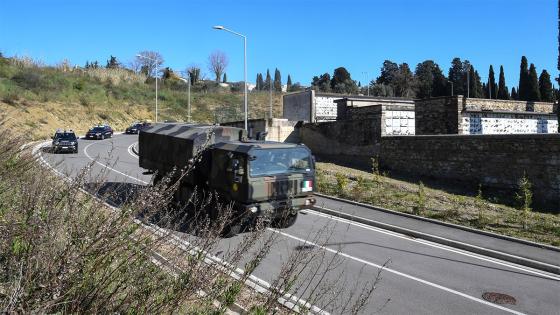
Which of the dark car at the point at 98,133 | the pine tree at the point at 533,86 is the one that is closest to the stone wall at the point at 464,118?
the pine tree at the point at 533,86

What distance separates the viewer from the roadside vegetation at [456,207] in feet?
45.5

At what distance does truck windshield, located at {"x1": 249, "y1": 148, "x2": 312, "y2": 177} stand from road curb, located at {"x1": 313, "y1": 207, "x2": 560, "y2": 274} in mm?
3260

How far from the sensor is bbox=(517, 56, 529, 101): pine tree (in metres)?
61.0

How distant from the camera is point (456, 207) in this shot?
54.9ft

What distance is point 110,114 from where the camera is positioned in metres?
66.1

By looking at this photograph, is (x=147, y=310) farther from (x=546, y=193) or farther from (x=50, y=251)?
(x=546, y=193)

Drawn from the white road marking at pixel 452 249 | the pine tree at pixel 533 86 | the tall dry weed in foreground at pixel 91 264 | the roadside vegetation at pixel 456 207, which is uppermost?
the pine tree at pixel 533 86

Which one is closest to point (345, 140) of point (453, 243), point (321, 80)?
point (453, 243)

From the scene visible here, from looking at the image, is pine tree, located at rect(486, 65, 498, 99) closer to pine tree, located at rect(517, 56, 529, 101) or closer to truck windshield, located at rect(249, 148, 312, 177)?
pine tree, located at rect(517, 56, 529, 101)

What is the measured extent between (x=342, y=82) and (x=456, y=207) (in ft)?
305

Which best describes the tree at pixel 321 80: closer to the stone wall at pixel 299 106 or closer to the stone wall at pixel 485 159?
the stone wall at pixel 299 106

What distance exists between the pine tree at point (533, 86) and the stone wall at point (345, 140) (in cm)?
4023

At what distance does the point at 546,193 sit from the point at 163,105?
66153 mm

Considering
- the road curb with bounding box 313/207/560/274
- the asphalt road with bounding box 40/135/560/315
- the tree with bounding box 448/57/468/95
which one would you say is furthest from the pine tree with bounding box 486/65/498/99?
the asphalt road with bounding box 40/135/560/315
